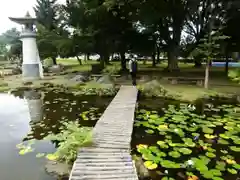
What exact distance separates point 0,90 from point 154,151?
13303 mm

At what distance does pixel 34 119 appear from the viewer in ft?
29.9

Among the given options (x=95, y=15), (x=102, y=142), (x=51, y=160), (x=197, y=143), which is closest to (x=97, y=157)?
(x=102, y=142)

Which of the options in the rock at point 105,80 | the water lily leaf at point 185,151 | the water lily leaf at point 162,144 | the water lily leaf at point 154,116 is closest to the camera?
the water lily leaf at point 185,151

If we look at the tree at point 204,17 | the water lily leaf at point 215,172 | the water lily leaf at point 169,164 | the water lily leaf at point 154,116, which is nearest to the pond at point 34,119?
the water lily leaf at point 154,116

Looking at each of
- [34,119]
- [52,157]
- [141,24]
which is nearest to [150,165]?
[52,157]

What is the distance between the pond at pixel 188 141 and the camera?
203 inches

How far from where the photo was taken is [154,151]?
602 cm

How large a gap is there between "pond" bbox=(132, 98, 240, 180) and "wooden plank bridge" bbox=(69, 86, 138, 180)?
556 millimetres

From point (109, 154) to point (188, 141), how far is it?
2.70m

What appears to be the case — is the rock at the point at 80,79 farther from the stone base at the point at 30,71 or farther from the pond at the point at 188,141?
the pond at the point at 188,141

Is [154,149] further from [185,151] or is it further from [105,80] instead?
[105,80]

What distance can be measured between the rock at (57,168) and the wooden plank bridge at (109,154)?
1.73 ft

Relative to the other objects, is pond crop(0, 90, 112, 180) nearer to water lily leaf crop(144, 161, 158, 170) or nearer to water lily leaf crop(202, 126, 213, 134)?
water lily leaf crop(144, 161, 158, 170)

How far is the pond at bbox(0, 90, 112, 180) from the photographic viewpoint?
538 centimetres
